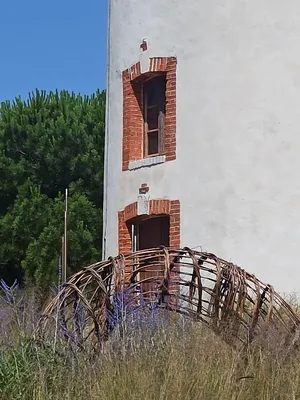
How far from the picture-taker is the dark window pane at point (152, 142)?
1644cm

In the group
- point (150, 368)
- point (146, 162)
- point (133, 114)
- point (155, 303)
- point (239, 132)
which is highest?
point (133, 114)

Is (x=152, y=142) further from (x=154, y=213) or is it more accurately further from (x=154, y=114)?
(x=154, y=213)

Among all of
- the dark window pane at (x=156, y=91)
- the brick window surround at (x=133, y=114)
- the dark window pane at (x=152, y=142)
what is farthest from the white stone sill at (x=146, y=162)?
the dark window pane at (x=156, y=91)

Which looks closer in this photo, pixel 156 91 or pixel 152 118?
pixel 156 91

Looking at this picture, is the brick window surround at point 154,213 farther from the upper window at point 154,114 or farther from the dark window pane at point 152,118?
the dark window pane at point 152,118

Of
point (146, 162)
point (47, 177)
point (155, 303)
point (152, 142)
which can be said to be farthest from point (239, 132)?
point (47, 177)

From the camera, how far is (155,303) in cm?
937

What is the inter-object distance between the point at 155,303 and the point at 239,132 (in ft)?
18.8

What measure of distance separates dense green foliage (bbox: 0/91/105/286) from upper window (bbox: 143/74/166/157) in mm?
8486

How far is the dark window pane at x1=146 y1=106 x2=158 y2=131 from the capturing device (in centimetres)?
1648

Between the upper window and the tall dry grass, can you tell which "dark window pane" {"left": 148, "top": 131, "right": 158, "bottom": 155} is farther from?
the tall dry grass

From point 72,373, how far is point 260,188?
6.78 meters

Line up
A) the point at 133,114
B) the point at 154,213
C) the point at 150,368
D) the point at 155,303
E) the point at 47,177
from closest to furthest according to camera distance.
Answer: the point at 150,368 < the point at 155,303 < the point at 154,213 < the point at 133,114 < the point at 47,177

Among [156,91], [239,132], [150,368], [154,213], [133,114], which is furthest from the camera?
[133,114]
